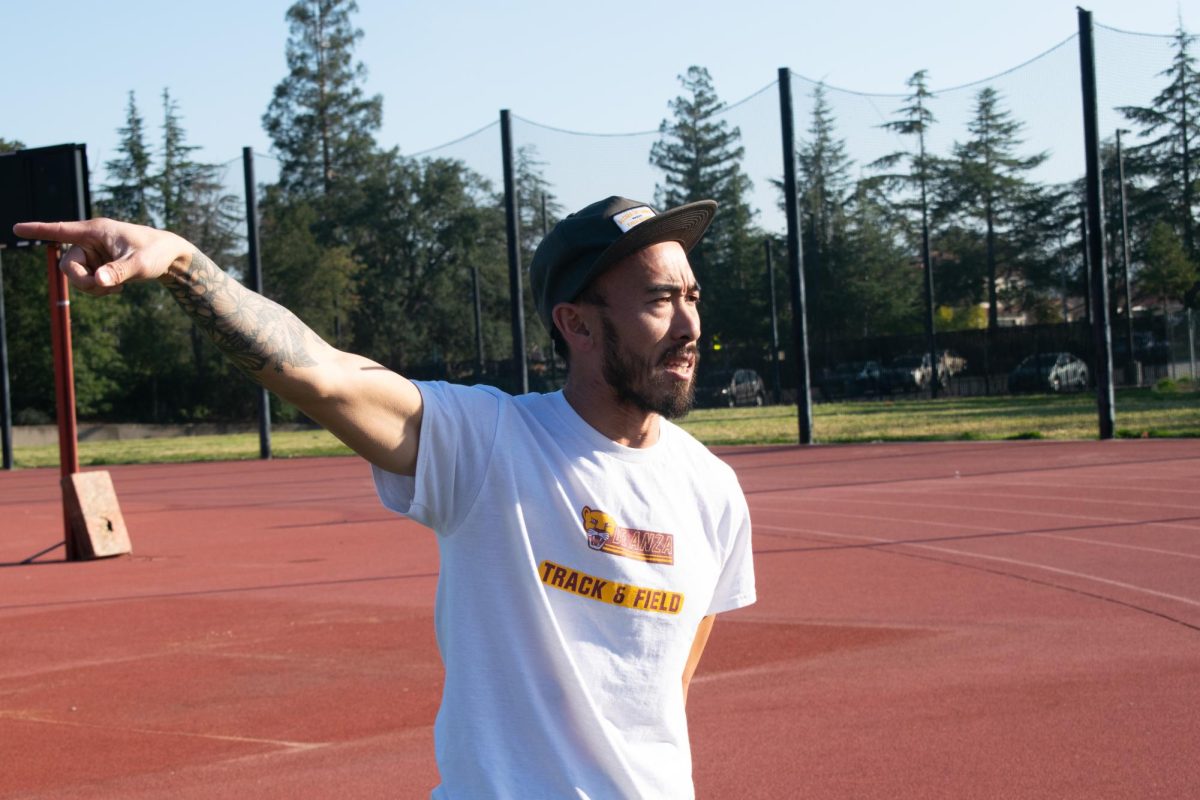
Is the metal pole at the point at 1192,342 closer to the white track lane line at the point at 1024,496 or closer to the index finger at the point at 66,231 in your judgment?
the white track lane line at the point at 1024,496

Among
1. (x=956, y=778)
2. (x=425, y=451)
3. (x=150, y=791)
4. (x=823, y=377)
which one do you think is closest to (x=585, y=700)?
(x=425, y=451)

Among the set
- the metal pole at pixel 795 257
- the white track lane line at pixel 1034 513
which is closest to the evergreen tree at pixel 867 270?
the metal pole at pixel 795 257

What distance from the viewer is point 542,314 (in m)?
2.74

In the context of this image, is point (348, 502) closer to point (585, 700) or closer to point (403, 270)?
point (585, 700)

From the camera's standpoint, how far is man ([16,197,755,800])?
226 cm

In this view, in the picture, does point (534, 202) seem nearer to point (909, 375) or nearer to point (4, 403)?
point (909, 375)

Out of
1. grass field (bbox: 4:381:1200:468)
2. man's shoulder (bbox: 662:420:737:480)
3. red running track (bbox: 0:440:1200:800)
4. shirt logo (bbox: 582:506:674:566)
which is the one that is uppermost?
man's shoulder (bbox: 662:420:737:480)

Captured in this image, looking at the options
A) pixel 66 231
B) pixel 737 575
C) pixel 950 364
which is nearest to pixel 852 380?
pixel 950 364

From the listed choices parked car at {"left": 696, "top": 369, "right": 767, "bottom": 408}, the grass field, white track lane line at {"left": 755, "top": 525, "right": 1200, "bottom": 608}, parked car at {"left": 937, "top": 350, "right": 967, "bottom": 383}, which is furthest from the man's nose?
parked car at {"left": 937, "top": 350, "right": 967, "bottom": 383}

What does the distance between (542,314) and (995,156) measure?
205 ft

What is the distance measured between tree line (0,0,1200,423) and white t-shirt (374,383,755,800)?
37.5 metres

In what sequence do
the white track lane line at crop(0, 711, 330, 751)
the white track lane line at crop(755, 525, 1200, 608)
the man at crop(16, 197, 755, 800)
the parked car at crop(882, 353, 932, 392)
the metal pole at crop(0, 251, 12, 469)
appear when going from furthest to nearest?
the parked car at crop(882, 353, 932, 392) < the metal pole at crop(0, 251, 12, 469) < the white track lane line at crop(755, 525, 1200, 608) < the white track lane line at crop(0, 711, 330, 751) < the man at crop(16, 197, 755, 800)

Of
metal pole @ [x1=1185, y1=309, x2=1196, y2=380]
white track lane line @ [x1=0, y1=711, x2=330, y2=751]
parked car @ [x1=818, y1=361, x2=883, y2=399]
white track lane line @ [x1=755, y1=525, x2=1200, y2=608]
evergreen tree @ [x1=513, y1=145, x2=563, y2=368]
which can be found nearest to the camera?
white track lane line @ [x1=0, y1=711, x2=330, y2=751]

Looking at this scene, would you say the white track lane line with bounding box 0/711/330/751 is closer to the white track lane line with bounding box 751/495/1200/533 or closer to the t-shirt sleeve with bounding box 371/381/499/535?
the t-shirt sleeve with bounding box 371/381/499/535
